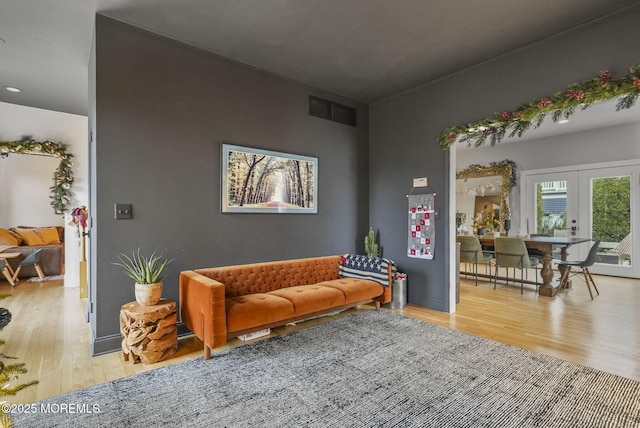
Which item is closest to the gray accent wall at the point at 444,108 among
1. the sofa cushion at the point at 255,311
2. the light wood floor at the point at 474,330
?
the light wood floor at the point at 474,330

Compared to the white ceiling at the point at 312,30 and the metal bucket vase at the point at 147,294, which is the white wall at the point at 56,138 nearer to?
the white ceiling at the point at 312,30

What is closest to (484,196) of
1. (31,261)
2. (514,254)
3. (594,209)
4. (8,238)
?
(594,209)

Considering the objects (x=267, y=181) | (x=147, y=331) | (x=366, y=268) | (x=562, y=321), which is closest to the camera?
(x=147, y=331)

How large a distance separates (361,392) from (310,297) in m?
1.31

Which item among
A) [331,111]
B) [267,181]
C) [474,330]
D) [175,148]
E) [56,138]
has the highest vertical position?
[331,111]

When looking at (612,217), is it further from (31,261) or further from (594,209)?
(31,261)

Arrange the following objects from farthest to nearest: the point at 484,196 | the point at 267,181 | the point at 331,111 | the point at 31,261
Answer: the point at 484,196, the point at 31,261, the point at 331,111, the point at 267,181

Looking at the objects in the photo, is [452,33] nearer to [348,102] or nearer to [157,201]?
[348,102]

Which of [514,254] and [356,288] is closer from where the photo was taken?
[356,288]

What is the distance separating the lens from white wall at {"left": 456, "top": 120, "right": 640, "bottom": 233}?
6.46 m

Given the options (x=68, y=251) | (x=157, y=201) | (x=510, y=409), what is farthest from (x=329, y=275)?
(x=68, y=251)

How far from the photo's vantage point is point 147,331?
2721 mm

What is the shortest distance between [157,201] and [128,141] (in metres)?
0.64

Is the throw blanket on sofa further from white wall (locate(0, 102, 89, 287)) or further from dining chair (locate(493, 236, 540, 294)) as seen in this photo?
white wall (locate(0, 102, 89, 287))
